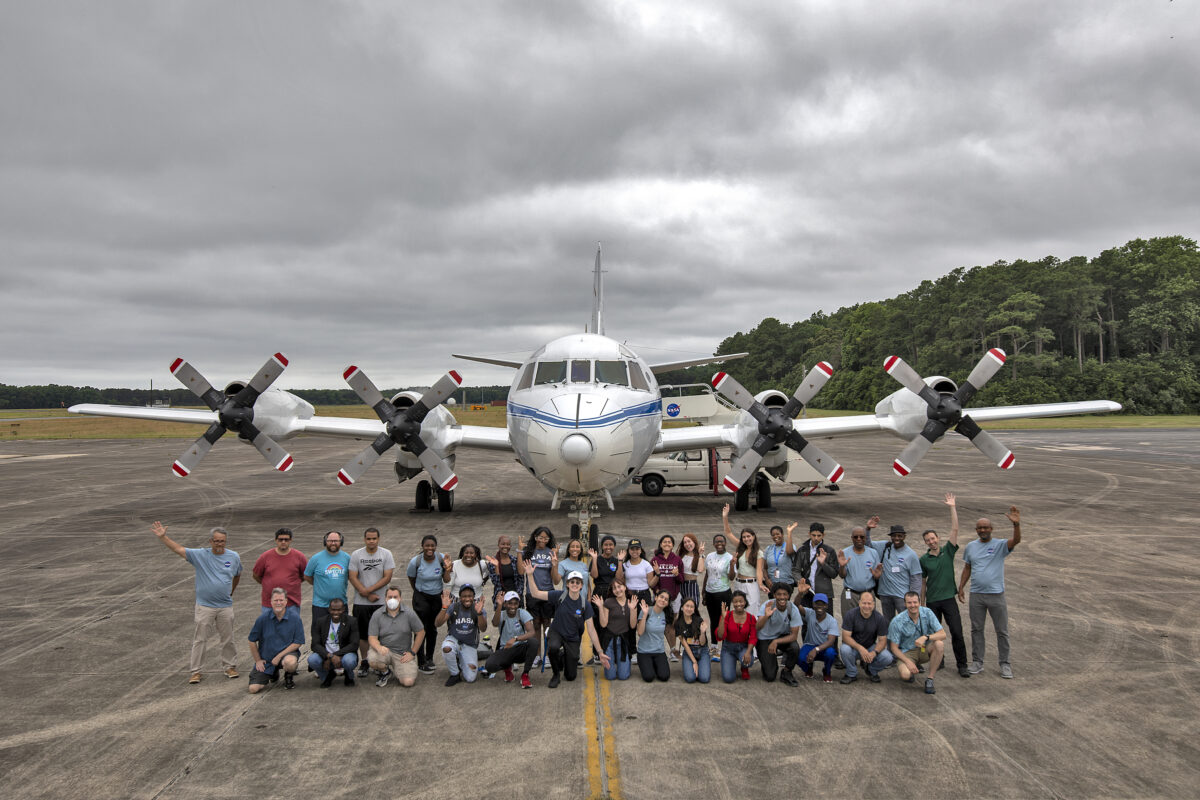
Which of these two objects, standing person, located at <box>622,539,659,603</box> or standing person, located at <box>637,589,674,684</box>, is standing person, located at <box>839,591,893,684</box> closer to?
standing person, located at <box>637,589,674,684</box>

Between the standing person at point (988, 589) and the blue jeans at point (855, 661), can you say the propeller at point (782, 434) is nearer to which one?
the standing person at point (988, 589)

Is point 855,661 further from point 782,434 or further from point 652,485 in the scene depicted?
point 652,485

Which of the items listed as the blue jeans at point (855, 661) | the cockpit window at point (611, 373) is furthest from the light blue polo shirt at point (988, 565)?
the cockpit window at point (611, 373)

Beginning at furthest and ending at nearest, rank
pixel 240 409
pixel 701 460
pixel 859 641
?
1. pixel 701 460
2. pixel 240 409
3. pixel 859 641

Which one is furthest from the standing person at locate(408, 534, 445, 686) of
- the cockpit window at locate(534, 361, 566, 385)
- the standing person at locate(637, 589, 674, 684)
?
the cockpit window at locate(534, 361, 566, 385)

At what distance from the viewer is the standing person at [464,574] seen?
24.7 feet

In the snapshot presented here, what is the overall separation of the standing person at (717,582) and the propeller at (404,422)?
7804mm

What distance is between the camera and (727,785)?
197 inches

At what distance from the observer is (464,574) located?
25.0 ft

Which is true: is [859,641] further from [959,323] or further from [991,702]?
[959,323]

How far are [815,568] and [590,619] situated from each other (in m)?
2.69

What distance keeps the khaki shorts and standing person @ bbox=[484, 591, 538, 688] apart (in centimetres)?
75

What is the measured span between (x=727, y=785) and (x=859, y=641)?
271cm

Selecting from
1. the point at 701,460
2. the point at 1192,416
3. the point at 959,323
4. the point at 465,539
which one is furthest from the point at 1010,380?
the point at 465,539
